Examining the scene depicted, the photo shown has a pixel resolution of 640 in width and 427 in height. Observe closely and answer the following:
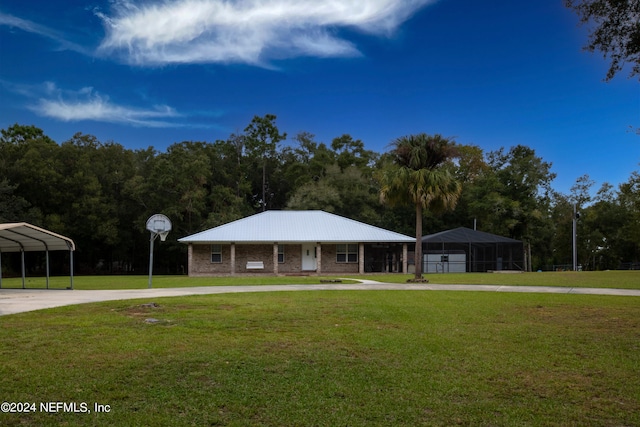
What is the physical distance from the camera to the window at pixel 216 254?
35594mm

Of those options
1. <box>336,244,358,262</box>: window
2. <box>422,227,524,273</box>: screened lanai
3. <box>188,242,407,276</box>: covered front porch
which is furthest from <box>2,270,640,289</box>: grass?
<box>422,227,524,273</box>: screened lanai

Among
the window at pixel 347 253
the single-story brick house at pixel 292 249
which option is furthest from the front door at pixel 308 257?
the window at pixel 347 253

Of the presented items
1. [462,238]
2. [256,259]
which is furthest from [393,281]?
[462,238]

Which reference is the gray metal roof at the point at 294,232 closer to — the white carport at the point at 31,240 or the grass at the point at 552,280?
the grass at the point at 552,280

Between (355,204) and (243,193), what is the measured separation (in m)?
13.9

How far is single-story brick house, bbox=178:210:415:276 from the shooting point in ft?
113

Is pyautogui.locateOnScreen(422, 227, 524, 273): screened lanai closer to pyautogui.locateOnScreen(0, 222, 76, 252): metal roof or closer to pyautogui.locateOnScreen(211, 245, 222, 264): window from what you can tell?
pyautogui.locateOnScreen(211, 245, 222, 264): window

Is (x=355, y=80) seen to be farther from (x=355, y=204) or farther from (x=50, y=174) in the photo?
(x=50, y=174)

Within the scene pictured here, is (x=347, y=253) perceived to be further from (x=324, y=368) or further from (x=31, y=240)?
(x=324, y=368)

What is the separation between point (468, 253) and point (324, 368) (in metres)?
35.2

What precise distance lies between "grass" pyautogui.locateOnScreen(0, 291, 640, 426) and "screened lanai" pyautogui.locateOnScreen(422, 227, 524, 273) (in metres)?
27.6

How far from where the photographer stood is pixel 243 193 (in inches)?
2207

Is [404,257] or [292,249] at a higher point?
[292,249]

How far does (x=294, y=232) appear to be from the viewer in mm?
35625
